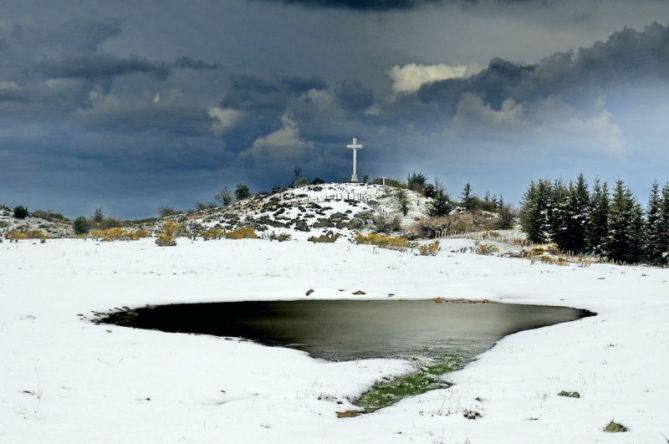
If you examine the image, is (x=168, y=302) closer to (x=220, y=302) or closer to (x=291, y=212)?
(x=220, y=302)

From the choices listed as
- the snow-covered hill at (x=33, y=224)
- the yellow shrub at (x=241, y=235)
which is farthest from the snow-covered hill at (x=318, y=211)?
the snow-covered hill at (x=33, y=224)

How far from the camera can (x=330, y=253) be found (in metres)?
43.2

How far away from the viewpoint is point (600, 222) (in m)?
73.3

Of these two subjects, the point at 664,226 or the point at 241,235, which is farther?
the point at 664,226

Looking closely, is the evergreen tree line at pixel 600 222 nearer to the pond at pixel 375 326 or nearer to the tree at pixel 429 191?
the tree at pixel 429 191

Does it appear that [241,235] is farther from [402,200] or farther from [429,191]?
[429,191]

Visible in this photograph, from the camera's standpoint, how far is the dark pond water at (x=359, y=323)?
19.0m

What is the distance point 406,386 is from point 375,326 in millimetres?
8838

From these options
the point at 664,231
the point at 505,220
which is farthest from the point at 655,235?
the point at 505,220

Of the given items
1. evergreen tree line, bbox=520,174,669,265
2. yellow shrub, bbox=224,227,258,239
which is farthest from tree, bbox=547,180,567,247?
yellow shrub, bbox=224,227,258,239

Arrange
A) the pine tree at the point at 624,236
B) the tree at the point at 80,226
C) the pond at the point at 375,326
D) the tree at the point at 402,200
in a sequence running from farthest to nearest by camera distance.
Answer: the tree at the point at 402,200 → the tree at the point at 80,226 → the pine tree at the point at 624,236 → the pond at the point at 375,326

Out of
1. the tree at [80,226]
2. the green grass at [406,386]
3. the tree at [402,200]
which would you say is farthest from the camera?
the tree at [402,200]

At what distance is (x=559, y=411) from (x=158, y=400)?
7.52 meters

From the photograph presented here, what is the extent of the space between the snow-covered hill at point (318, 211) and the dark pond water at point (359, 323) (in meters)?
37.9
